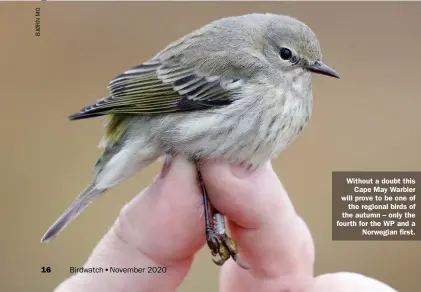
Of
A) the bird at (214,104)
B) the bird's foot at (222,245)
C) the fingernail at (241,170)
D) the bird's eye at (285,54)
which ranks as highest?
the bird's eye at (285,54)

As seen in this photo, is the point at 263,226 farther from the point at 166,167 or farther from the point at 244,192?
the point at 166,167

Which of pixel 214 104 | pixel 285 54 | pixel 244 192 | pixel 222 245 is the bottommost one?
pixel 222 245

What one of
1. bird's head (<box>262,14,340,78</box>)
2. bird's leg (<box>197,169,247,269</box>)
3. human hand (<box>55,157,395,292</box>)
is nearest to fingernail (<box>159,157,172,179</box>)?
human hand (<box>55,157,395,292</box>)

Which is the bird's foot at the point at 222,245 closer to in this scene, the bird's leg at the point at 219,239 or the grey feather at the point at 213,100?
the bird's leg at the point at 219,239

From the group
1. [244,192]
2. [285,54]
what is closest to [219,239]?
[244,192]

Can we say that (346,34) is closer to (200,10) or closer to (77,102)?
(200,10)

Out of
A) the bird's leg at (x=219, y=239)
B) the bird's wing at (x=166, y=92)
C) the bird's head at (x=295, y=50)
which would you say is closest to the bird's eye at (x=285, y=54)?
the bird's head at (x=295, y=50)

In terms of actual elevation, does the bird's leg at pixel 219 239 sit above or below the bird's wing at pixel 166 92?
below
